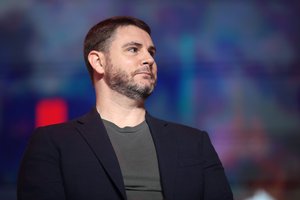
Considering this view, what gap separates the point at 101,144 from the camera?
55.9 inches

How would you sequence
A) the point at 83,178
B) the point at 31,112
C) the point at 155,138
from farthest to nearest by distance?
1. the point at 31,112
2. the point at 155,138
3. the point at 83,178

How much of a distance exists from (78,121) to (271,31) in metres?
1.12

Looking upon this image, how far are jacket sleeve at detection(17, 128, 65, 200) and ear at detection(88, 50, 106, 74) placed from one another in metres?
0.30

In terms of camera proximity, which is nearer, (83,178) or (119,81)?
(83,178)

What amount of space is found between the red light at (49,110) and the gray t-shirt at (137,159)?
2.17 feet

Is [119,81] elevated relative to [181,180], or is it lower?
elevated

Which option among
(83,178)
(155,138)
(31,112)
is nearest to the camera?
(83,178)

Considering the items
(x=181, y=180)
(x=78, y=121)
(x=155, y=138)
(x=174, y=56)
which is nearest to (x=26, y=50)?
(x=174, y=56)

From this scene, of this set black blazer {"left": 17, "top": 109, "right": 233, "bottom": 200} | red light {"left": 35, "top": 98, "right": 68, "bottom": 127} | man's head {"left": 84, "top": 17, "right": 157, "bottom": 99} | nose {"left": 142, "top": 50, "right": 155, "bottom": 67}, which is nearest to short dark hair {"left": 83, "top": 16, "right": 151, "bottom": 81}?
man's head {"left": 84, "top": 17, "right": 157, "bottom": 99}

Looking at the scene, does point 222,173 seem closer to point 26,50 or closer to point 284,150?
point 284,150

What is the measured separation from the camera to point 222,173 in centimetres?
149

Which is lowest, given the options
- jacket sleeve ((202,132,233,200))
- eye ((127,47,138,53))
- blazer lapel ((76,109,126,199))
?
jacket sleeve ((202,132,233,200))

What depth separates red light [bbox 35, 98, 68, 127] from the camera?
6.97 feet

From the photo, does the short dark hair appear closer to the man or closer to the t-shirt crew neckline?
the man
